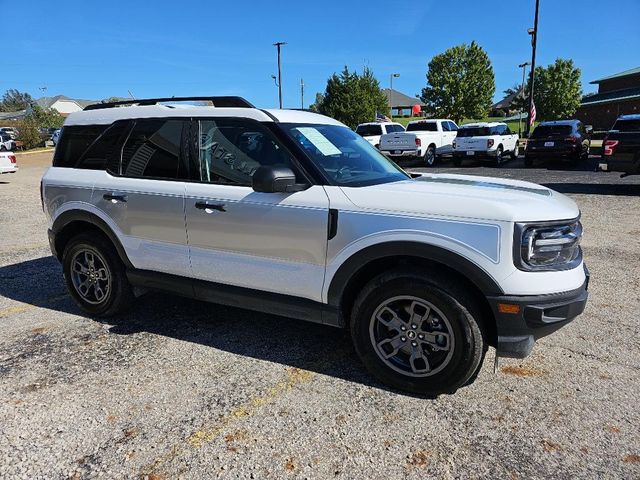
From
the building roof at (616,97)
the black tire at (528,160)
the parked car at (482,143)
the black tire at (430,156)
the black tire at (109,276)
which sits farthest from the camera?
the building roof at (616,97)

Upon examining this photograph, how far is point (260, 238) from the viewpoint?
338 cm

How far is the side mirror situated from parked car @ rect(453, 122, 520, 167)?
17318 millimetres

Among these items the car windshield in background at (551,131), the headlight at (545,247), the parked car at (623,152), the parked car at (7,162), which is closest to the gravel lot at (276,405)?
the headlight at (545,247)

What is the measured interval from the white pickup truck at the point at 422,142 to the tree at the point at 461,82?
24276mm

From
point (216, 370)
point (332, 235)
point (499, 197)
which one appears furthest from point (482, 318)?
point (216, 370)

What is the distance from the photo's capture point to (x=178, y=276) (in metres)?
3.88

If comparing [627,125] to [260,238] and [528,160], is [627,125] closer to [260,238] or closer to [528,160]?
[528,160]

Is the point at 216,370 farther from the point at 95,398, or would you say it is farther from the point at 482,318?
the point at 482,318

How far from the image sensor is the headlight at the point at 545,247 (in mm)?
2697

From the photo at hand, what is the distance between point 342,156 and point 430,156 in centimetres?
1781

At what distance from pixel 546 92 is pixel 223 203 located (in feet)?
159

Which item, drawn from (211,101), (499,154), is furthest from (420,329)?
(499,154)

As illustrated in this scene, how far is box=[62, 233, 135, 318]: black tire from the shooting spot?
420 centimetres

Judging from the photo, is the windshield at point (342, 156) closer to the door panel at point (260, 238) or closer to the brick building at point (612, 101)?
the door panel at point (260, 238)
